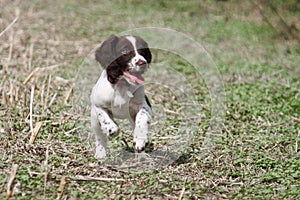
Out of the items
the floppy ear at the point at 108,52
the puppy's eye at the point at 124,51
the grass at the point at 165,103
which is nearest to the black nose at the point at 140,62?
the puppy's eye at the point at 124,51

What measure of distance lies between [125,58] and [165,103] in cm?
231

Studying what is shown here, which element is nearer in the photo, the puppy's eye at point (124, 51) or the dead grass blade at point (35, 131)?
the puppy's eye at point (124, 51)

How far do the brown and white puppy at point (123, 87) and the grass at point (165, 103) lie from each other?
14.3 inches

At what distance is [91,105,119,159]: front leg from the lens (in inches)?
182

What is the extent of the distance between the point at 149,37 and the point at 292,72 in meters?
2.40

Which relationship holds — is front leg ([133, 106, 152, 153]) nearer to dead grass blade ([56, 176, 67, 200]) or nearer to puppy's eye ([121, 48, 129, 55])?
puppy's eye ([121, 48, 129, 55])

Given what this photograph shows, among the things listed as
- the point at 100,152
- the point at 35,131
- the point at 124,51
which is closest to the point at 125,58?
the point at 124,51

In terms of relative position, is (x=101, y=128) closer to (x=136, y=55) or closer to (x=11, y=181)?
(x=136, y=55)

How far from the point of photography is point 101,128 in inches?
188

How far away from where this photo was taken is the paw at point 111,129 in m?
4.60

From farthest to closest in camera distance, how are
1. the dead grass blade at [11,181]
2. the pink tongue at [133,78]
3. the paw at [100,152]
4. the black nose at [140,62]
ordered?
1. the paw at [100,152]
2. the pink tongue at [133,78]
3. the black nose at [140,62]
4. the dead grass blade at [11,181]

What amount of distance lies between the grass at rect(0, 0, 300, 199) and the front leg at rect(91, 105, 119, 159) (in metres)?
0.12

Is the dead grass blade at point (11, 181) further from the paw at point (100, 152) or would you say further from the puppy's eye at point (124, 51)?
the puppy's eye at point (124, 51)

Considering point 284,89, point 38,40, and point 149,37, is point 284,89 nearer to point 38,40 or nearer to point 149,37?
point 149,37
